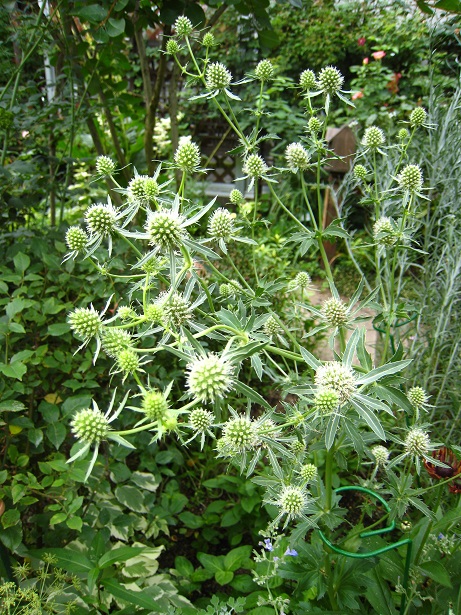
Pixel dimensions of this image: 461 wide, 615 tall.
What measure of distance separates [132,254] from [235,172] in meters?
4.26

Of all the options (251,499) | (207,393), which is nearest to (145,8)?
(207,393)

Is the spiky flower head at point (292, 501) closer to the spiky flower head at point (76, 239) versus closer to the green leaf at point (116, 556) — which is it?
the green leaf at point (116, 556)

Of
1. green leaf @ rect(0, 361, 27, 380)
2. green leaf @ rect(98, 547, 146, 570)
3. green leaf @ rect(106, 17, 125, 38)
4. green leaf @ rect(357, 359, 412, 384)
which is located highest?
green leaf @ rect(106, 17, 125, 38)

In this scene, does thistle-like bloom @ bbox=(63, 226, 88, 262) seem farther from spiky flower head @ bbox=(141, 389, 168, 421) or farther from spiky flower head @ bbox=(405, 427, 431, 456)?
spiky flower head @ bbox=(405, 427, 431, 456)

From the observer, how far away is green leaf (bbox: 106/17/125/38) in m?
1.90

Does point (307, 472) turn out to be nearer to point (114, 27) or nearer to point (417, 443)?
point (417, 443)

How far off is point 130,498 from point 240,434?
3.04 feet

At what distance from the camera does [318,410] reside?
3.43ft

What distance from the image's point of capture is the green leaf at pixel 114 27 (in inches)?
75.0

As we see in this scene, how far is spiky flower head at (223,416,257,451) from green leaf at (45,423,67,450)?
71 centimetres

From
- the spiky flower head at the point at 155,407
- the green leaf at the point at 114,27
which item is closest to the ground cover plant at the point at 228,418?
the spiky flower head at the point at 155,407

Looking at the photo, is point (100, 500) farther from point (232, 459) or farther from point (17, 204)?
point (17, 204)

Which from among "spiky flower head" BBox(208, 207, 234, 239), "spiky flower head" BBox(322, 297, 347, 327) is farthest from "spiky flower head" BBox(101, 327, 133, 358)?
"spiky flower head" BBox(322, 297, 347, 327)

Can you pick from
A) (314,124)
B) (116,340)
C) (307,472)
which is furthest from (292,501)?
(314,124)
